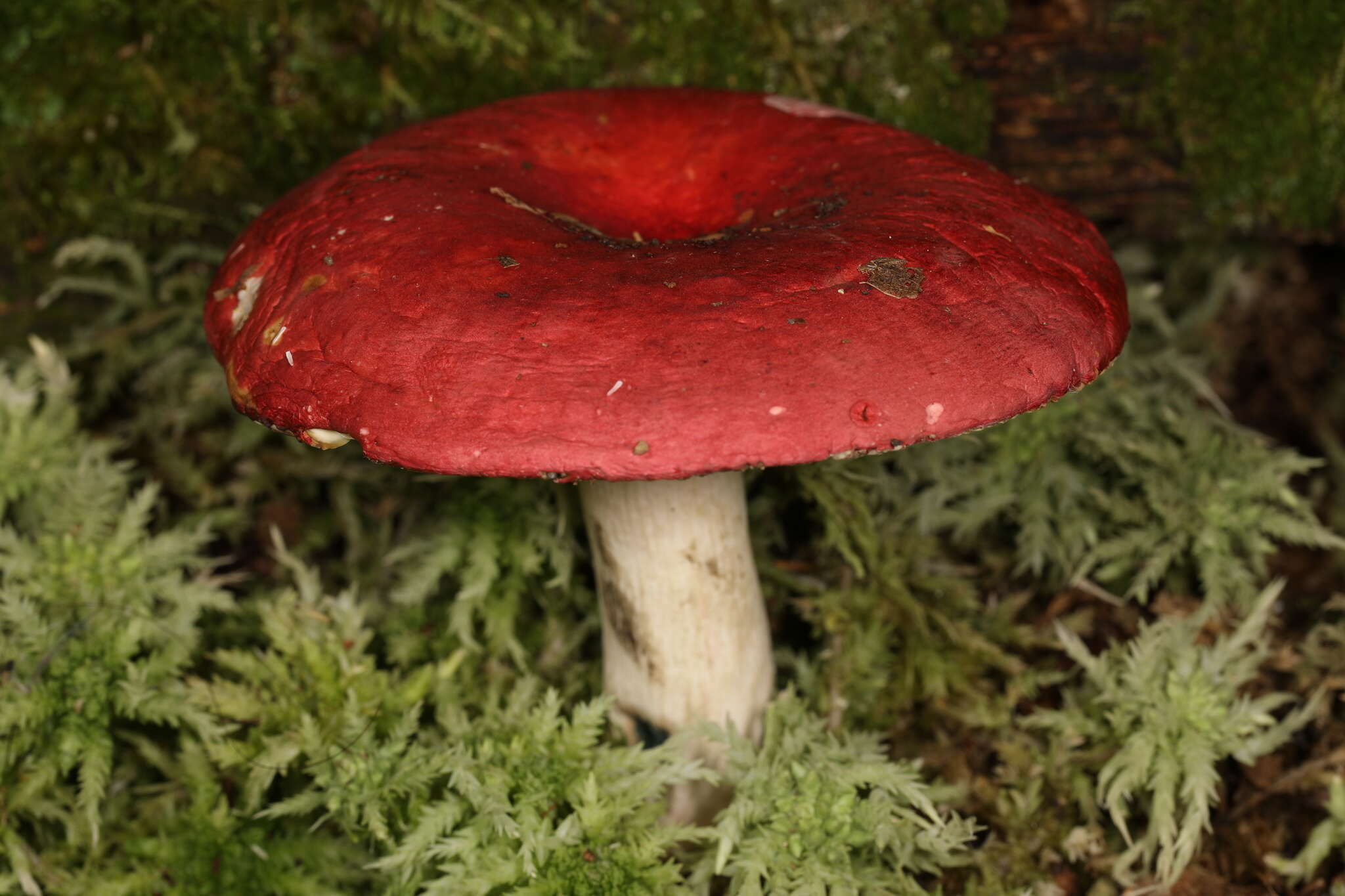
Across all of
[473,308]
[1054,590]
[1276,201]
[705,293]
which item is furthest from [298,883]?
[1276,201]

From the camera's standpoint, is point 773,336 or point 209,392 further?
point 209,392

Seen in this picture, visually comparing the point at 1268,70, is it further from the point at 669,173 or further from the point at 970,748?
the point at 970,748

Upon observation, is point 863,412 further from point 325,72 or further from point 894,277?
point 325,72

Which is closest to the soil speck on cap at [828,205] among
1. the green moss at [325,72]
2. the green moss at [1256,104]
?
the green moss at [325,72]

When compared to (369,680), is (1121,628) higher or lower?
lower

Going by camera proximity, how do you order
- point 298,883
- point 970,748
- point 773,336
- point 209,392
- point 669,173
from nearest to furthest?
point 773,336, point 298,883, point 669,173, point 970,748, point 209,392

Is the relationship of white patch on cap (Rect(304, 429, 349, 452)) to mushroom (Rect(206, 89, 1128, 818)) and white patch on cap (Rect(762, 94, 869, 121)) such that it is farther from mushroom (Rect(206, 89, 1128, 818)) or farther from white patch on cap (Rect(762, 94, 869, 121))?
white patch on cap (Rect(762, 94, 869, 121))

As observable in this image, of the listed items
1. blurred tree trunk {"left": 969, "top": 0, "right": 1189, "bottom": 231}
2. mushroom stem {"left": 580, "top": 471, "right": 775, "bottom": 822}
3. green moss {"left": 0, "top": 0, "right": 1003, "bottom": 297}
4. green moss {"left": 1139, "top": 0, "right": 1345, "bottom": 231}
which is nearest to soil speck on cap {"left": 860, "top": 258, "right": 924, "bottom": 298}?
mushroom stem {"left": 580, "top": 471, "right": 775, "bottom": 822}
